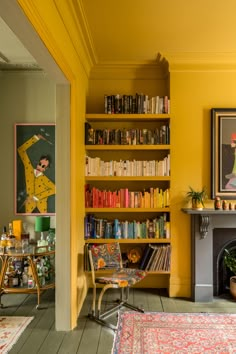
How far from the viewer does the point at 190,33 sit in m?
3.29

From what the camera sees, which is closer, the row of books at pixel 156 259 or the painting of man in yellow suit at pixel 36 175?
the row of books at pixel 156 259

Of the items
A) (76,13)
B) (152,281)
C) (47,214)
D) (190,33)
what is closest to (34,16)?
(76,13)

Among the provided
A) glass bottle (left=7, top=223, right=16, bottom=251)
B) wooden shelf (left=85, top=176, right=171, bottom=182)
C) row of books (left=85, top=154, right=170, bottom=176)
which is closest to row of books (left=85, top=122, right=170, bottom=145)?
row of books (left=85, top=154, right=170, bottom=176)

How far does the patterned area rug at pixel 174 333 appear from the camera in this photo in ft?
8.74

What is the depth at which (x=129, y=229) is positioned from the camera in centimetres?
396

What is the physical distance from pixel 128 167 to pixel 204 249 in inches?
51.0

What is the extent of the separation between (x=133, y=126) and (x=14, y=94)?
1.60m

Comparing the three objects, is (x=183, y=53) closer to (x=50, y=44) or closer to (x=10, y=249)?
(x=50, y=44)

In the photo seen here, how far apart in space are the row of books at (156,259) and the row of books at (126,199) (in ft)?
1.65

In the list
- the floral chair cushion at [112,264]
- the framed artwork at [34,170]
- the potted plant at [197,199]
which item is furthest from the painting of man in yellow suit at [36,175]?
the potted plant at [197,199]

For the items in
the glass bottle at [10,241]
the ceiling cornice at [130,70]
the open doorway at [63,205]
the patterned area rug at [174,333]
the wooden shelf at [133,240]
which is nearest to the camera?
the patterned area rug at [174,333]

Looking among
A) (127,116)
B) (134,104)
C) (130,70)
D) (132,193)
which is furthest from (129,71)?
(132,193)

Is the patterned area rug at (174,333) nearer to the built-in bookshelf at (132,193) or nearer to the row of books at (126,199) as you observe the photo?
the built-in bookshelf at (132,193)

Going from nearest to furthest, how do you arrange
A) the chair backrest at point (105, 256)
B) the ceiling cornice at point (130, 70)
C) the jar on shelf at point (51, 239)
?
the chair backrest at point (105, 256) < the jar on shelf at point (51, 239) < the ceiling cornice at point (130, 70)
